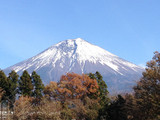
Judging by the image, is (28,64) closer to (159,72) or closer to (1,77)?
(1,77)

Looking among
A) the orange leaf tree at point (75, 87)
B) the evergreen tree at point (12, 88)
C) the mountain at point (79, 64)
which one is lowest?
the orange leaf tree at point (75, 87)

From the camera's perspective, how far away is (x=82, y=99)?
28031 mm

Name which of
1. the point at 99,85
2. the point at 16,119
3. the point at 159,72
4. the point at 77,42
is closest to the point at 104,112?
the point at 159,72

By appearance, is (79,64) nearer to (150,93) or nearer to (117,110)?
(117,110)

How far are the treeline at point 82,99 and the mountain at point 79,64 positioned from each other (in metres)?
88.3

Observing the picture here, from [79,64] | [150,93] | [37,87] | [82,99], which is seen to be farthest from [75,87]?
[79,64]

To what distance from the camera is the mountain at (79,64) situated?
128m

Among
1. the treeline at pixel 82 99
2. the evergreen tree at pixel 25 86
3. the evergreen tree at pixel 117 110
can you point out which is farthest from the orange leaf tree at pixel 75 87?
the evergreen tree at pixel 117 110

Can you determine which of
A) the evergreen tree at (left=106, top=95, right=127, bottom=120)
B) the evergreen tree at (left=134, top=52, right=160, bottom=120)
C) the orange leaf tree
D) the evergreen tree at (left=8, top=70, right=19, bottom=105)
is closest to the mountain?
the evergreen tree at (left=8, top=70, right=19, bottom=105)

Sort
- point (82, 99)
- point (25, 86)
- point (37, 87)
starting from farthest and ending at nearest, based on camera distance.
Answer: point (37, 87) < point (25, 86) < point (82, 99)

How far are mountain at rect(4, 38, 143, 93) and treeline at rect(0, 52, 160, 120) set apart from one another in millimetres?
88256

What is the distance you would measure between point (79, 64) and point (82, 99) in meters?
114

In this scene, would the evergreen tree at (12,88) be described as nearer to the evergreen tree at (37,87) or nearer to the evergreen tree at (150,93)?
the evergreen tree at (37,87)

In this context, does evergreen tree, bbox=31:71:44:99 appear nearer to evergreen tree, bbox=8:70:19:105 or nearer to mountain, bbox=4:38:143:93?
evergreen tree, bbox=8:70:19:105
